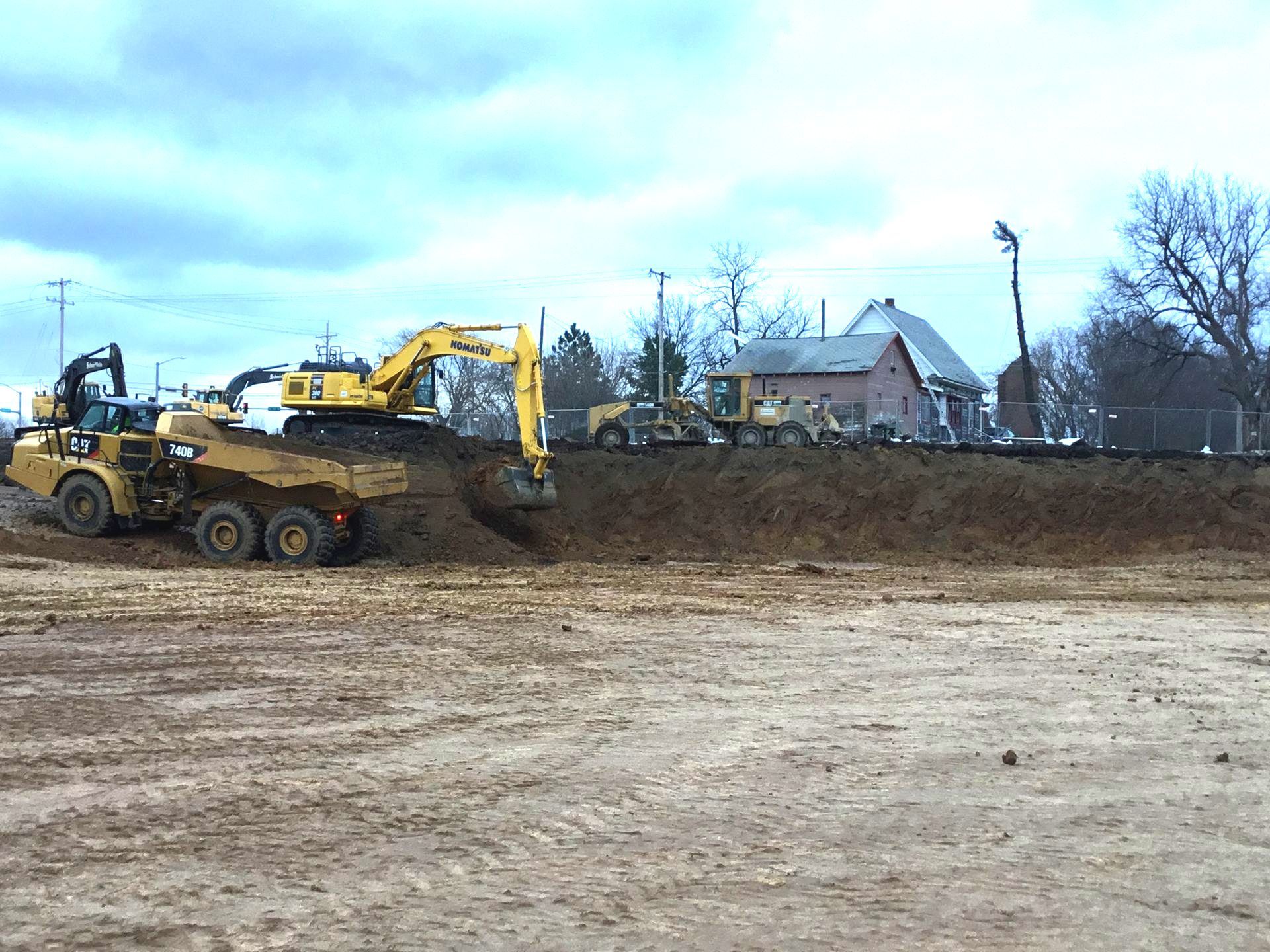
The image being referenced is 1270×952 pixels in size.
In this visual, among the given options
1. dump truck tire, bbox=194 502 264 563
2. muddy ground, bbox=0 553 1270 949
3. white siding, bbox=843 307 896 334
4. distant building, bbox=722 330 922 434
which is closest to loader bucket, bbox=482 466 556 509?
dump truck tire, bbox=194 502 264 563

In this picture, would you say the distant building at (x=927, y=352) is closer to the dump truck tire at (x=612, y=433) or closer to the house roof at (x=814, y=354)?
the house roof at (x=814, y=354)

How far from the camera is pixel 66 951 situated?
13.2 ft

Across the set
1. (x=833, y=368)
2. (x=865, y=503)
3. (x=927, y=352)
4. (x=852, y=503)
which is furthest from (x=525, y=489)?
(x=927, y=352)

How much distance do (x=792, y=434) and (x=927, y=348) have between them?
35.0 metres

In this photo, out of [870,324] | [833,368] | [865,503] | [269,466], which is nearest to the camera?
[269,466]

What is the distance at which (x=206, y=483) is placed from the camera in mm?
17438

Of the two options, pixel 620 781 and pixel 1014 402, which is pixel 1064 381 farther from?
pixel 620 781

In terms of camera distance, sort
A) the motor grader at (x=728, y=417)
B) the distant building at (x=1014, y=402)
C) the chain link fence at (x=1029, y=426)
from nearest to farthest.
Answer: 1. the motor grader at (x=728, y=417)
2. the chain link fence at (x=1029, y=426)
3. the distant building at (x=1014, y=402)

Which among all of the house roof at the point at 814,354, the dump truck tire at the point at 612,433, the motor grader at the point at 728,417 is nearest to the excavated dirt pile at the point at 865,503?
the dump truck tire at the point at 612,433

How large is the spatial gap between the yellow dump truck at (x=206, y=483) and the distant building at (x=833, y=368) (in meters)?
38.4

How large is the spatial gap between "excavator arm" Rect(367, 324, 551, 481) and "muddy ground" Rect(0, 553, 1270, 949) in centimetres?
662

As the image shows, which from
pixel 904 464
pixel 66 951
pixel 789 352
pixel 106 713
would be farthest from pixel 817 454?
pixel 789 352

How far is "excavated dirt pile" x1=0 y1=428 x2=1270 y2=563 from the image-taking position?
21.5 metres

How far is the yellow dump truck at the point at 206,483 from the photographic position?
16.6m
